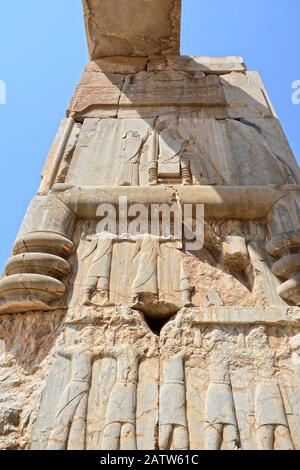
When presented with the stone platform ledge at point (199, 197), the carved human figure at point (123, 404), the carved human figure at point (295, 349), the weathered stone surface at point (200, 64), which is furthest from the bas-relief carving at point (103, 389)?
the weathered stone surface at point (200, 64)

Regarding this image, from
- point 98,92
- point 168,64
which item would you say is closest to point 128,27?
point 168,64

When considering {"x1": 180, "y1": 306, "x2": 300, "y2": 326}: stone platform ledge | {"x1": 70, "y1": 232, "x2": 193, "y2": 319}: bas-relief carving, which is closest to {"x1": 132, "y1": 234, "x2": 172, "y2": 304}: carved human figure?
{"x1": 70, "y1": 232, "x2": 193, "y2": 319}: bas-relief carving

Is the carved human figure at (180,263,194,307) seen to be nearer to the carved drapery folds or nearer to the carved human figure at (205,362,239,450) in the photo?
the carved drapery folds

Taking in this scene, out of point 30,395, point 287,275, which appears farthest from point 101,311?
point 287,275

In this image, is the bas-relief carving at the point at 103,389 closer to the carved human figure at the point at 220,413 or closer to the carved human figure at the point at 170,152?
the carved human figure at the point at 220,413

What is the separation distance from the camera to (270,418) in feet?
7.41

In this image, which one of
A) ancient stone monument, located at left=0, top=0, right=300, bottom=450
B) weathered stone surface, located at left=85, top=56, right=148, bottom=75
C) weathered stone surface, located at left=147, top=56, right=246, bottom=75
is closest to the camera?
ancient stone monument, located at left=0, top=0, right=300, bottom=450

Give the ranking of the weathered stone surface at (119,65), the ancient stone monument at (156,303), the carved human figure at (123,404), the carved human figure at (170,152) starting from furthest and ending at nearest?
the weathered stone surface at (119,65) < the carved human figure at (170,152) < the ancient stone monument at (156,303) < the carved human figure at (123,404)

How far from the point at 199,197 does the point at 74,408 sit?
2.20 metres

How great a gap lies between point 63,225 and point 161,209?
36.6 inches

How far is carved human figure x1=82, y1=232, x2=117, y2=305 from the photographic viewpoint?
9.77 feet

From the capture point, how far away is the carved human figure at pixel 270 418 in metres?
2.18

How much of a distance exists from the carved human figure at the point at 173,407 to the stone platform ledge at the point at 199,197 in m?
1.60

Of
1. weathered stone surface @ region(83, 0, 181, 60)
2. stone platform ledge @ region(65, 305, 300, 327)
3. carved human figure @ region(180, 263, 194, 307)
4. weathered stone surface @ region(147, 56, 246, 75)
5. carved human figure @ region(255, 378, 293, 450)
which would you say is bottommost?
carved human figure @ region(255, 378, 293, 450)
